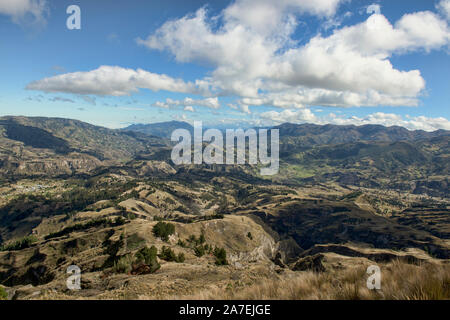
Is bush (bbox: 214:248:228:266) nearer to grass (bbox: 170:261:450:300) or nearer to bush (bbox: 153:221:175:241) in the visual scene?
grass (bbox: 170:261:450:300)

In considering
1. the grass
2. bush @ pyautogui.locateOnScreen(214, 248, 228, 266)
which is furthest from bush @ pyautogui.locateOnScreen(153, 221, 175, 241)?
the grass

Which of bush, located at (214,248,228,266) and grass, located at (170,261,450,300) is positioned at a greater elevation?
grass, located at (170,261,450,300)

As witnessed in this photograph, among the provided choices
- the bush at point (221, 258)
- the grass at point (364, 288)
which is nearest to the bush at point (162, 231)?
the bush at point (221, 258)

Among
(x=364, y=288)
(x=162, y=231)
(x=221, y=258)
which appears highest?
(x=364, y=288)

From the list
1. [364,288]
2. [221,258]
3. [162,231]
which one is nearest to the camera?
[364,288]

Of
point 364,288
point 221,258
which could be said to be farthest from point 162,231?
point 364,288

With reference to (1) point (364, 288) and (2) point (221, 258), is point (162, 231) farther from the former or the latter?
(1) point (364, 288)
